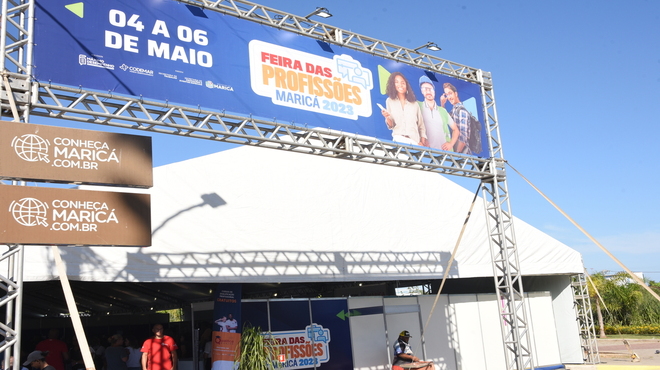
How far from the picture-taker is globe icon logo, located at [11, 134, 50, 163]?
6.86 meters

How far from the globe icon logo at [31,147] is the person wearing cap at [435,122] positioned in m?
7.92

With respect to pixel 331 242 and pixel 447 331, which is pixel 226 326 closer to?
pixel 331 242

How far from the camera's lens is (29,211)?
267 inches

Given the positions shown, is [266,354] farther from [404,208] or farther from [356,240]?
[404,208]

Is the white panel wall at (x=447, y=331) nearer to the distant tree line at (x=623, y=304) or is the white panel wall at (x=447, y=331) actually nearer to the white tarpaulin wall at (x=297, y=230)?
the white tarpaulin wall at (x=297, y=230)

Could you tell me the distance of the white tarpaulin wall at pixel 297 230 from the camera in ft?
37.4

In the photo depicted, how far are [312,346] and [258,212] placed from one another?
3.18 meters

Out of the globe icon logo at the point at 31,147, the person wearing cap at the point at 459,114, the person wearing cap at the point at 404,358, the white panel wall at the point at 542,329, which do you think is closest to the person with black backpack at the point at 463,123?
the person wearing cap at the point at 459,114

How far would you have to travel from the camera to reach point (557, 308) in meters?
18.7

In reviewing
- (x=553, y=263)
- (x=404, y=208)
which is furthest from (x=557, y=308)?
(x=404, y=208)

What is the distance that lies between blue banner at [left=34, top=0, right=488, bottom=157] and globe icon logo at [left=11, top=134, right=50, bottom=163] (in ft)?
6.26

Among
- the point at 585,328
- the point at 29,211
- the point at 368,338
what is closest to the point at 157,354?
the point at 29,211

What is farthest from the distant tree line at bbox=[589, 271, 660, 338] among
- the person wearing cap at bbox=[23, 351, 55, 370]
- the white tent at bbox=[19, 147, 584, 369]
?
the person wearing cap at bbox=[23, 351, 55, 370]

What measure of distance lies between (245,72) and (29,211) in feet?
16.1
